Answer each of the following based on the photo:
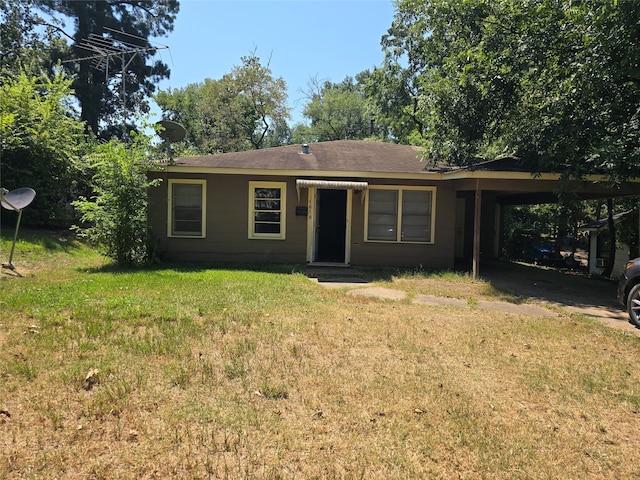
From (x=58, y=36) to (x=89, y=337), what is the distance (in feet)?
95.6

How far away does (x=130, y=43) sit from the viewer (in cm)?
2603

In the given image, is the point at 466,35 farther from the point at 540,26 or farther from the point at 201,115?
the point at 201,115

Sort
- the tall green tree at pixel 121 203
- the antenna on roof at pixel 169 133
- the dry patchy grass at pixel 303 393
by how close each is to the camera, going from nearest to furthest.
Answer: the dry patchy grass at pixel 303 393, the tall green tree at pixel 121 203, the antenna on roof at pixel 169 133

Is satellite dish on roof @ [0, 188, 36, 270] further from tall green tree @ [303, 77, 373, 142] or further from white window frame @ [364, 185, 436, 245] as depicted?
tall green tree @ [303, 77, 373, 142]

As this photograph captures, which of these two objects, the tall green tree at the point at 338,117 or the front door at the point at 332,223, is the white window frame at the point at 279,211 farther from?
the tall green tree at the point at 338,117

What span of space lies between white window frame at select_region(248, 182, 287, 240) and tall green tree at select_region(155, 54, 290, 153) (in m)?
20.4

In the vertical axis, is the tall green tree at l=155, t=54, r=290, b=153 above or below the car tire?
above

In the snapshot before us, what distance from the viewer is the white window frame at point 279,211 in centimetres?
1055

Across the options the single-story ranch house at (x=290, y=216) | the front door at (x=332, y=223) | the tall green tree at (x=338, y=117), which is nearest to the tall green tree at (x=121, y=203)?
the single-story ranch house at (x=290, y=216)

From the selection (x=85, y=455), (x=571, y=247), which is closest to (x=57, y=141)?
(x=85, y=455)

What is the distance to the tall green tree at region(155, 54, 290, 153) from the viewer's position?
95.5 ft

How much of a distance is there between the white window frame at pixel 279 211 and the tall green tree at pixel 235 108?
67.0 ft

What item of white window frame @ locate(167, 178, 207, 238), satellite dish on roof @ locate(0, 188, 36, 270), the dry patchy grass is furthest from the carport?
satellite dish on roof @ locate(0, 188, 36, 270)

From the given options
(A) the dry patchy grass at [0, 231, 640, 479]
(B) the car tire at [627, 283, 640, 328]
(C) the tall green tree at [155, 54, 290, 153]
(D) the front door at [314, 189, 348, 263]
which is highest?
(C) the tall green tree at [155, 54, 290, 153]
